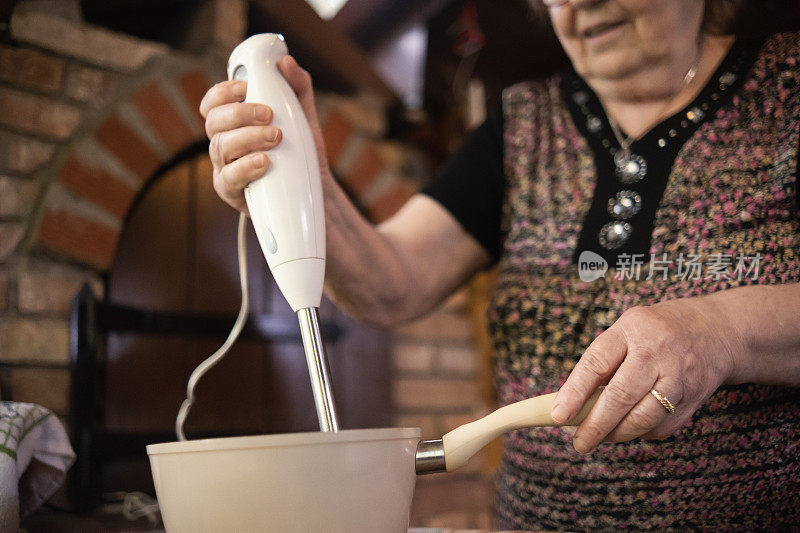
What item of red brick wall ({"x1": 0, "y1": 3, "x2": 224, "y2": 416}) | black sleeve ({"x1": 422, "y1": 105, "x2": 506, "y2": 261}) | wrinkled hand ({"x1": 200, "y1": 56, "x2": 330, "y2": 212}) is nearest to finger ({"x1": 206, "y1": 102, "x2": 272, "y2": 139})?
wrinkled hand ({"x1": 200, "y1": 56, "x2": 330, "y2": 212})

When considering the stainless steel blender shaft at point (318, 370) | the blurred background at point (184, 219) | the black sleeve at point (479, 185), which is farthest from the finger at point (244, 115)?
the blurred background at point (184, 219)

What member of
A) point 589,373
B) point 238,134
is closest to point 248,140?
point 238,134

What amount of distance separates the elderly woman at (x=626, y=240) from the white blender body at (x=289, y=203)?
0.05 feet

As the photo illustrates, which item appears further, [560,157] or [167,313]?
[167,313]

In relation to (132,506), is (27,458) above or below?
above

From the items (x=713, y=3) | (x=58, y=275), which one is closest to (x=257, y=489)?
(x=713, y=3)

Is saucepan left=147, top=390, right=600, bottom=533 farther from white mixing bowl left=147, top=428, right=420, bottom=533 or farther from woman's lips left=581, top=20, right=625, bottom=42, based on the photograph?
woman's lips left=581, top=20, right=625, bottom=42

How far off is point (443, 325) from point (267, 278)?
1.67 ft

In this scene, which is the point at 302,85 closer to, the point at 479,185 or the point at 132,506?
the point at 479,185

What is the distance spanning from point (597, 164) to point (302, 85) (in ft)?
1.10

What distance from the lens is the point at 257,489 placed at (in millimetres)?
382

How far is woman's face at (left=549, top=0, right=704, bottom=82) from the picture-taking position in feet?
2.36

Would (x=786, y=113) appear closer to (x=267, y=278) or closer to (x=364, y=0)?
(x=267, y=278)

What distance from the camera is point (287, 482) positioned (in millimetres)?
380
